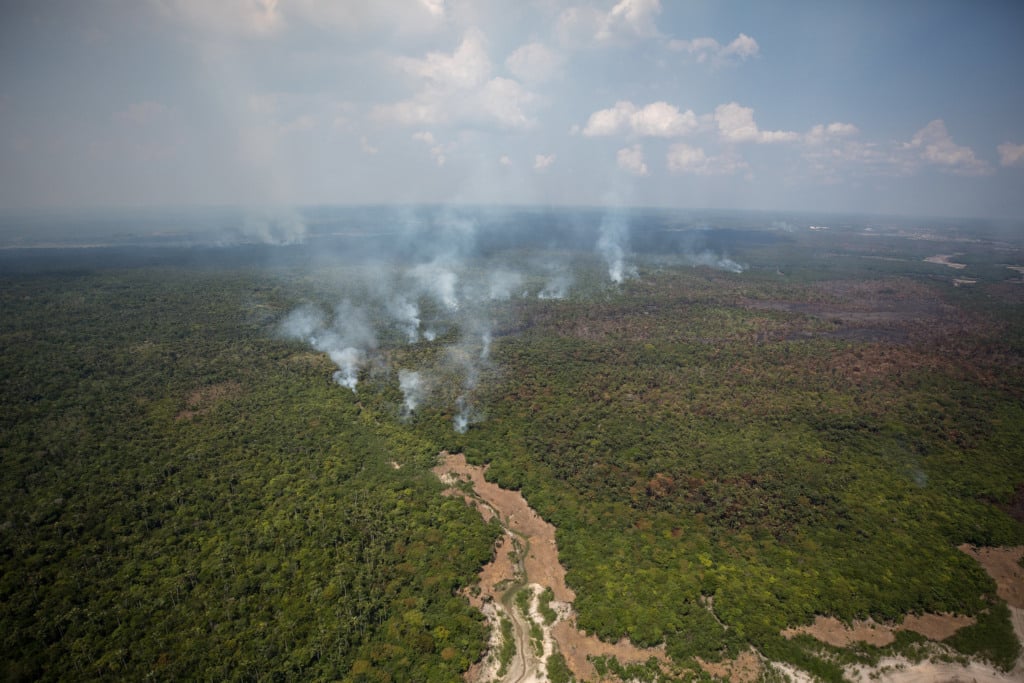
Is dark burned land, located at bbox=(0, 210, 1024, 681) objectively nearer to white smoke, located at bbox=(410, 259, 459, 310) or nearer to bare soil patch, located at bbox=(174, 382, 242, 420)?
bare soil patch, located at bbox=(174, 382, 242, 420)

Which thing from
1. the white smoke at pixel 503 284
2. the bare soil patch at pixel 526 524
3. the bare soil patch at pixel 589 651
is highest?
the white smoke at pixel 503 284

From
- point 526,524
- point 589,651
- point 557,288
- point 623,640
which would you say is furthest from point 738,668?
point 557,288

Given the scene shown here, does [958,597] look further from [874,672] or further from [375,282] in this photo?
[375,282]

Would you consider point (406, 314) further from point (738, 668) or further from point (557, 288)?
point (738, 668)

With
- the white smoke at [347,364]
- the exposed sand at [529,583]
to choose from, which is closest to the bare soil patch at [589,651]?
the exposed sand at [529,583]

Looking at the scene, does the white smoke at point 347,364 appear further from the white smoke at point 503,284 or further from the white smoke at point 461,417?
the white smoke at point 503,284
